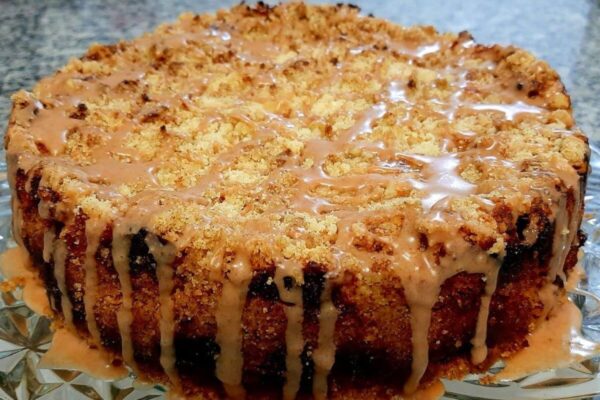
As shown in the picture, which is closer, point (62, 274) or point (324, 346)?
point (324, 346)

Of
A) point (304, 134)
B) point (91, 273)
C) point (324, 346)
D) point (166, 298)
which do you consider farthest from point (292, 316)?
point (304, 134)

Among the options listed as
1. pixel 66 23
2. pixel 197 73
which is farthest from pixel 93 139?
pixel 66 23

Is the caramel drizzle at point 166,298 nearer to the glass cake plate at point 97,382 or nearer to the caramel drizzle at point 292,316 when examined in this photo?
the glass cake plate at point 97,382

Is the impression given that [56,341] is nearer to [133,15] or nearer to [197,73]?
[197,73]

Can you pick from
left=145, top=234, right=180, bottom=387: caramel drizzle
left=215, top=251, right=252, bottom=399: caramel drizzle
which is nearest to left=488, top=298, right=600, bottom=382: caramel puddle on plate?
left=215, top=251, right=252, bottom=399: caramel drizzle

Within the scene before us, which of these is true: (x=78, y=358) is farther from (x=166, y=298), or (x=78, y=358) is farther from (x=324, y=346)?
(x=324, y=346)

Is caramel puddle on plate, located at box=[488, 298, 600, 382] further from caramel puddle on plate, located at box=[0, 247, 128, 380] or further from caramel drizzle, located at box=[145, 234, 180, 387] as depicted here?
caramel puddle on plate, located at box=[0, 247, 128, 380]

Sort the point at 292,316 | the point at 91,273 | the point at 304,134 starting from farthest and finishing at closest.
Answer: the point at 304,134, the point at 91,273, the point at 292,316

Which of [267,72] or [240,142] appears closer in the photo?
[240,142]
